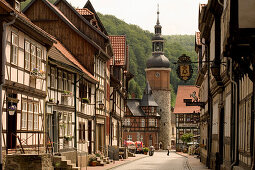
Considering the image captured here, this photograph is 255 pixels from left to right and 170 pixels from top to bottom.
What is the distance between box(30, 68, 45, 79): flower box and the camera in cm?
2353

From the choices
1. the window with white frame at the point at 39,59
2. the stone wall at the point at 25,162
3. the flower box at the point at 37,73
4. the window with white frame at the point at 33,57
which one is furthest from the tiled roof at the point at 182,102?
the stone wall at the point at 25,162

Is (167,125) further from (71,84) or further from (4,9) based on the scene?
(4,9)

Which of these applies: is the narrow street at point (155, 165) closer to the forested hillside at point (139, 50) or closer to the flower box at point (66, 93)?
the flower box at point (66, 93)

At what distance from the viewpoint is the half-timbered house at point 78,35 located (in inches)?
1479

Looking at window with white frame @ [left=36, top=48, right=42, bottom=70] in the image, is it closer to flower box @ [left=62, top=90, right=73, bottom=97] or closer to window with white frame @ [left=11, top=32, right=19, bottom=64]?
window with white frame @ [left=11, top=32, right=19, bottom=64]

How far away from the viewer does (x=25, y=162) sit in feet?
69.4

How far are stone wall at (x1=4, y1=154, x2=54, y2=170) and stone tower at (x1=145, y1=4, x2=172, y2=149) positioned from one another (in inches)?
3718

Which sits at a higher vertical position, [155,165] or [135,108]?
[135,108]

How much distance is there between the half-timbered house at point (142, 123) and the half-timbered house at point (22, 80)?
85.5 meters

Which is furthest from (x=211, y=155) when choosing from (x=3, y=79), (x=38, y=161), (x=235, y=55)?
(x=235, y=55)

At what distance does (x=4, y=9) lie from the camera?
19.7 meters

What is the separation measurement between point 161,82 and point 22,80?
3856 inches

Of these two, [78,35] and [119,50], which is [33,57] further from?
[119,50]

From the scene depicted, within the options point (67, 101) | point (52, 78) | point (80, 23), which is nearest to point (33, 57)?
point (52, 78)
